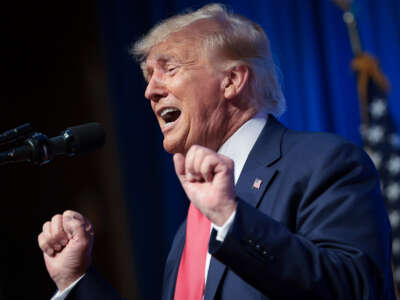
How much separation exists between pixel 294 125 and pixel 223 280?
2095mm

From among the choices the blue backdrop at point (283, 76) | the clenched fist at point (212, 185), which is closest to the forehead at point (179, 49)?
the clenched fist at point (212, 185)

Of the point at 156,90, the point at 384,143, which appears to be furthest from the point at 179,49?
the point at 384,143

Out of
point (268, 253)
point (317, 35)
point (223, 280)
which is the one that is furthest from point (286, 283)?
point (317, 35)

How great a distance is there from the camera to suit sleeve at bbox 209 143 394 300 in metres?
1.02

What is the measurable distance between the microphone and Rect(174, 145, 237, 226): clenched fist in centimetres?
38

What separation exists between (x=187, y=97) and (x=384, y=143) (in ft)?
6.20

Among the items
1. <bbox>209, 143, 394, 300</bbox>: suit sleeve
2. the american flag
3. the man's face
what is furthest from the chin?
the american flag

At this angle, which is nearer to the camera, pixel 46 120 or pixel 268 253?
pixel 268 253

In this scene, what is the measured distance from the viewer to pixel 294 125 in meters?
3.24

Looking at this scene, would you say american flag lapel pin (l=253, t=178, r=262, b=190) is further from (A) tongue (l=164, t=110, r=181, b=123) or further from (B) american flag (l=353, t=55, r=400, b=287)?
(B) american flag (l=353, t=55, r=400, b=287)

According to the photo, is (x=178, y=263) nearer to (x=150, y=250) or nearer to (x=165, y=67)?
(x=165, y=67)

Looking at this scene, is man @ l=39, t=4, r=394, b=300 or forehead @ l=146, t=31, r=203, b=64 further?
forehead @ l=146, t=31, r=203, b=64

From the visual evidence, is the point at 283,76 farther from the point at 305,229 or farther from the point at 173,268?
the point at 305,229

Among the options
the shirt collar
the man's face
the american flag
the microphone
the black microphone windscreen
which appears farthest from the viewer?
the american flag
